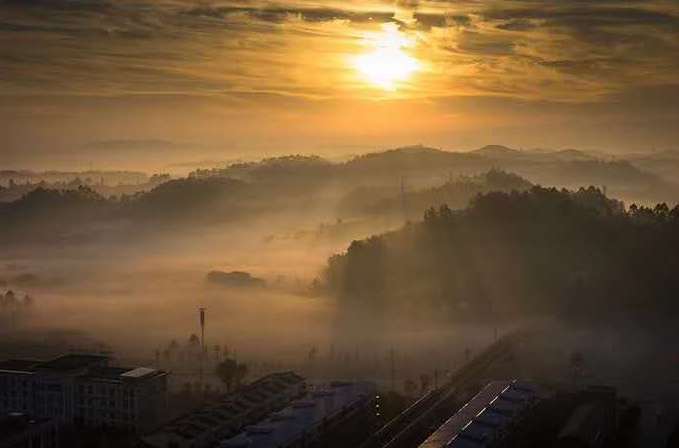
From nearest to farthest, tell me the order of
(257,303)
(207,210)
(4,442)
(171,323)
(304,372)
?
(4,442) → (304,372) → (171,323) → (257,303) → (207,210)

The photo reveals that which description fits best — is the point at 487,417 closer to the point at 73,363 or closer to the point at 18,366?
the point at 73,363

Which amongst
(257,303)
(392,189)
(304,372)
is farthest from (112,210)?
(304,372)

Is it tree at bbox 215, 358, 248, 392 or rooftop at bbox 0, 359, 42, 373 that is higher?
rooftop at bbox 0, 359, 42, 373

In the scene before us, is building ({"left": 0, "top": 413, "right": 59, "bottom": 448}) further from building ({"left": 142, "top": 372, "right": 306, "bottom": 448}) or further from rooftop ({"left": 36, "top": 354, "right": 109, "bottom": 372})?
rooftop ({"left": 36, "top": 354, "right": 109, "bottom": 372})

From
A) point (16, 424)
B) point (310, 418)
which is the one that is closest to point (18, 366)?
point (16, 424)

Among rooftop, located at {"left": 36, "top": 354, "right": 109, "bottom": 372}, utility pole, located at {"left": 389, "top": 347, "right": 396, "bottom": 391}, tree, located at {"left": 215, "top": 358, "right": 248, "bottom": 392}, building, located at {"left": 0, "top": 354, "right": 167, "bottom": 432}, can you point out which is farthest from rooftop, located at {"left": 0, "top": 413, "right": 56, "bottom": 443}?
utility pole, located at {"left": 389, "top": 347, "right": 396, "bottom": 391}

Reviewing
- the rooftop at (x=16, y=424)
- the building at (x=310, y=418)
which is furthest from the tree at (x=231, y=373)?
the rooftop at (x=16, y=424)

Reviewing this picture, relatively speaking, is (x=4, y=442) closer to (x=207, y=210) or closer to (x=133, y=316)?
(x=133, y=316)

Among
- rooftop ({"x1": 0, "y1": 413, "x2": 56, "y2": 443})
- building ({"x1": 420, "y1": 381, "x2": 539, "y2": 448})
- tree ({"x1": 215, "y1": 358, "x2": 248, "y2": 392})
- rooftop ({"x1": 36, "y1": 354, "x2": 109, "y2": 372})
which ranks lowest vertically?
building ({"x1": 420, "y1": 381, "x2": 539, "y2": 448})
